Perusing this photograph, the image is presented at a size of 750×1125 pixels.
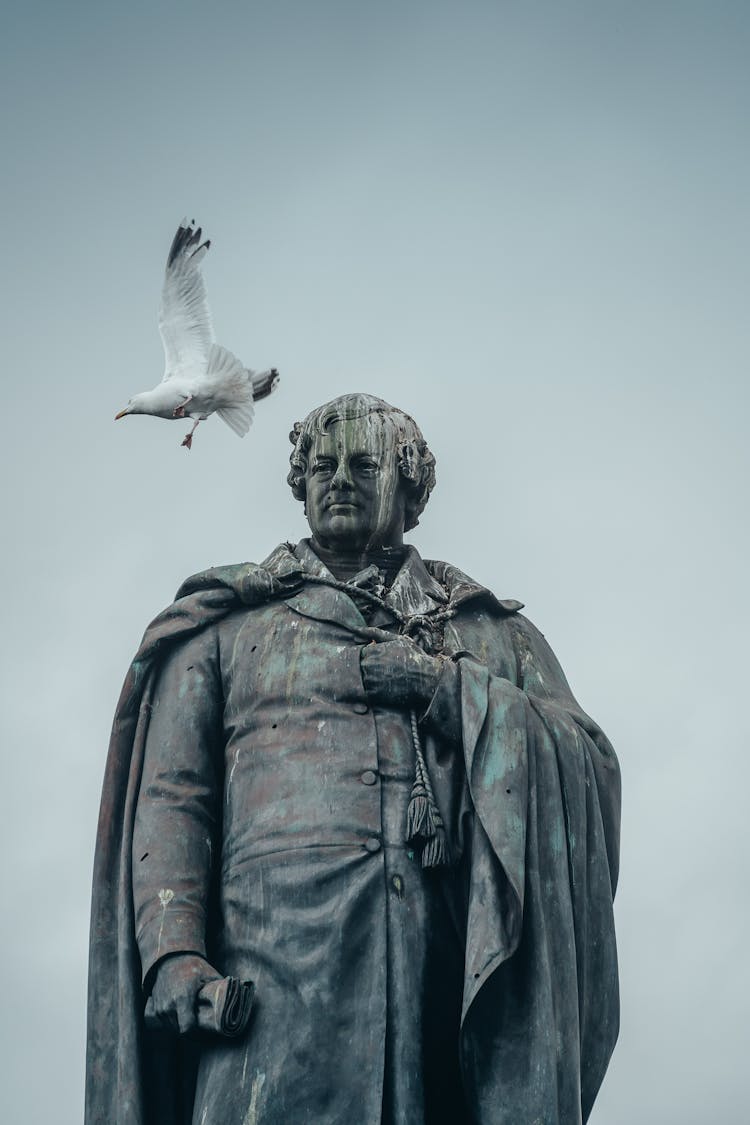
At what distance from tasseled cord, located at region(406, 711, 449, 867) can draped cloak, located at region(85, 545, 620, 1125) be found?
0.43 feet

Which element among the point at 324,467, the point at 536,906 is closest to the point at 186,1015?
the point at 536,906

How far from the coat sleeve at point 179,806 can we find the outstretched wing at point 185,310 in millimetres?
3400

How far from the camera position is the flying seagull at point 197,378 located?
15.3 m

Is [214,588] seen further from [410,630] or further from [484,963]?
[484,963]

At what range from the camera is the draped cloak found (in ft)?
37.0

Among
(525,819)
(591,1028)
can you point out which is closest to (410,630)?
(525,819)

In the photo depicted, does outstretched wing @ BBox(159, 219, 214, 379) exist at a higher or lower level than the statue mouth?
higher

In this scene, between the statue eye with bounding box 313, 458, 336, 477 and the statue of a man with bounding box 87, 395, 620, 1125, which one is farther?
the statue eye with bounding box 313, 458, 336, 477

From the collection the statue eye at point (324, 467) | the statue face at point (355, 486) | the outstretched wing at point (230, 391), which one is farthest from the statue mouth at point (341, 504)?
the outstretched wing at point (230, 391)

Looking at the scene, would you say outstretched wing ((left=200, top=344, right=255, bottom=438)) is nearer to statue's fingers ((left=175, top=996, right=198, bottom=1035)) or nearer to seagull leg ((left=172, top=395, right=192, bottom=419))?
seagull leg ((left=172, top=395, right=192, bottom=419))

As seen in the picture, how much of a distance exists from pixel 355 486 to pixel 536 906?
9.41ft

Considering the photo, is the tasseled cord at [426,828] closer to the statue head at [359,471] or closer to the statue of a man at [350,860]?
the statue of a man at [350,860]

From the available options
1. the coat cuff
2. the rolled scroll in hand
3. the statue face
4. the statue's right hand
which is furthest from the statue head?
the rolled scroll in hand

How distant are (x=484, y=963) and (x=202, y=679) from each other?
241 cm
